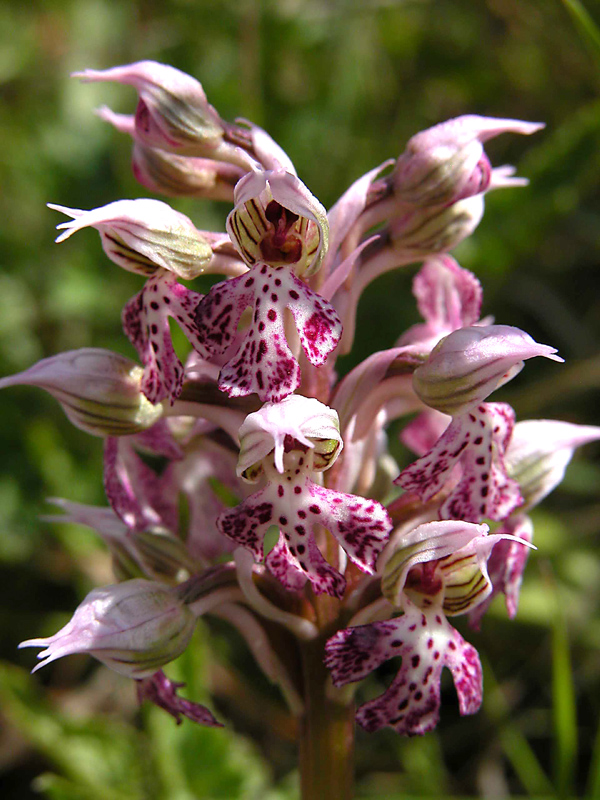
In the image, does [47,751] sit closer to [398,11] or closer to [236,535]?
[236,535]

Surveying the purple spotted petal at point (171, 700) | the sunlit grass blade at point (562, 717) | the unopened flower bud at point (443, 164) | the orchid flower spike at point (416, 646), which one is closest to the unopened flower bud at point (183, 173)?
the unopened flower bud at point (443, 164)

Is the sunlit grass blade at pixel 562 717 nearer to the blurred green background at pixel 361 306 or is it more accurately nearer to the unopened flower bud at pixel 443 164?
the blurred green background at pixel 361 306

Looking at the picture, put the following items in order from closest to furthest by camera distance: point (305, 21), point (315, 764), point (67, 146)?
point (315, 764)
point (67, 146)
point (305, 21)

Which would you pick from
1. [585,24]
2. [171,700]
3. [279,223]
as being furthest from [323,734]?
[585,24]

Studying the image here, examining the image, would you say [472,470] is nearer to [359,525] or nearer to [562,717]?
[359,525]

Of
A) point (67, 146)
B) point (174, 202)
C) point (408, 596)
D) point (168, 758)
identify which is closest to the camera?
point (408, 596)

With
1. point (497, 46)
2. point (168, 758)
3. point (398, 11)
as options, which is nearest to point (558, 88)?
point (497, 46)
